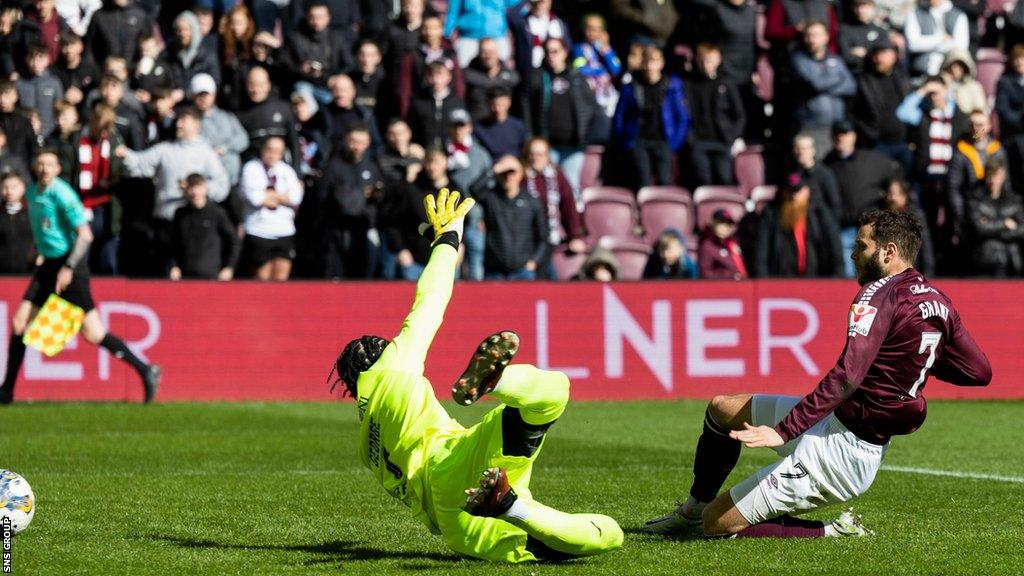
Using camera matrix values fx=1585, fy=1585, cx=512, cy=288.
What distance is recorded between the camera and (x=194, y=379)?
1755 cm

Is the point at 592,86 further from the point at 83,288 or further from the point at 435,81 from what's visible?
the point at 83,288

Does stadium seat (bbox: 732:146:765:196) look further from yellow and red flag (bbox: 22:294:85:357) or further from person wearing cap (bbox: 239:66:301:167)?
yellow and red flag (bbox: 22:294:85:357)

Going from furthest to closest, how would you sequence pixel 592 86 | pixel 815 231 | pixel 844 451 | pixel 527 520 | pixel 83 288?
1. pixel 592 86
2. pixel 815 231
3. pixel 83 288
4. pixel 844 451
5. pixel 527 520

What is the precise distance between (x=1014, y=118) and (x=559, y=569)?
1570 cm

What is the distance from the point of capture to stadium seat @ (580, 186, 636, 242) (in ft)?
66.0

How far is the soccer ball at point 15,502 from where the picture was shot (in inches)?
301

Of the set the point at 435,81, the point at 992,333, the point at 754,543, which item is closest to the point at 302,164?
the point at 435,81

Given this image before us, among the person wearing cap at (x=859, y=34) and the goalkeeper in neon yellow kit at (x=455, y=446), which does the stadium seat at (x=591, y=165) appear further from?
the goalkeeper in neon yellow kit at (x=455, y=446)

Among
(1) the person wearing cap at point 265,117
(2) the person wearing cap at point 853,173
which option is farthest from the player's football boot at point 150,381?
(2) the person wearing cap at point 853,173

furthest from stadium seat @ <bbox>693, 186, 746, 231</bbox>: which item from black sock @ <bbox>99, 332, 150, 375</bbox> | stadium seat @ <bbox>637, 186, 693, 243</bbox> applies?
black sock @ <bbox>99, 332, 150, 375</bbox>

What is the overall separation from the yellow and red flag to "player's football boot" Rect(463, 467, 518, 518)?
34.0 feet

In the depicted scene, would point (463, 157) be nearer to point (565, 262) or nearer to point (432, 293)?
point (565, 262)

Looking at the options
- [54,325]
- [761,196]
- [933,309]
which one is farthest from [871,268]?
[761,196]

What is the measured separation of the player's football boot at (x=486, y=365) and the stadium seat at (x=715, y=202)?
13.8 meters
